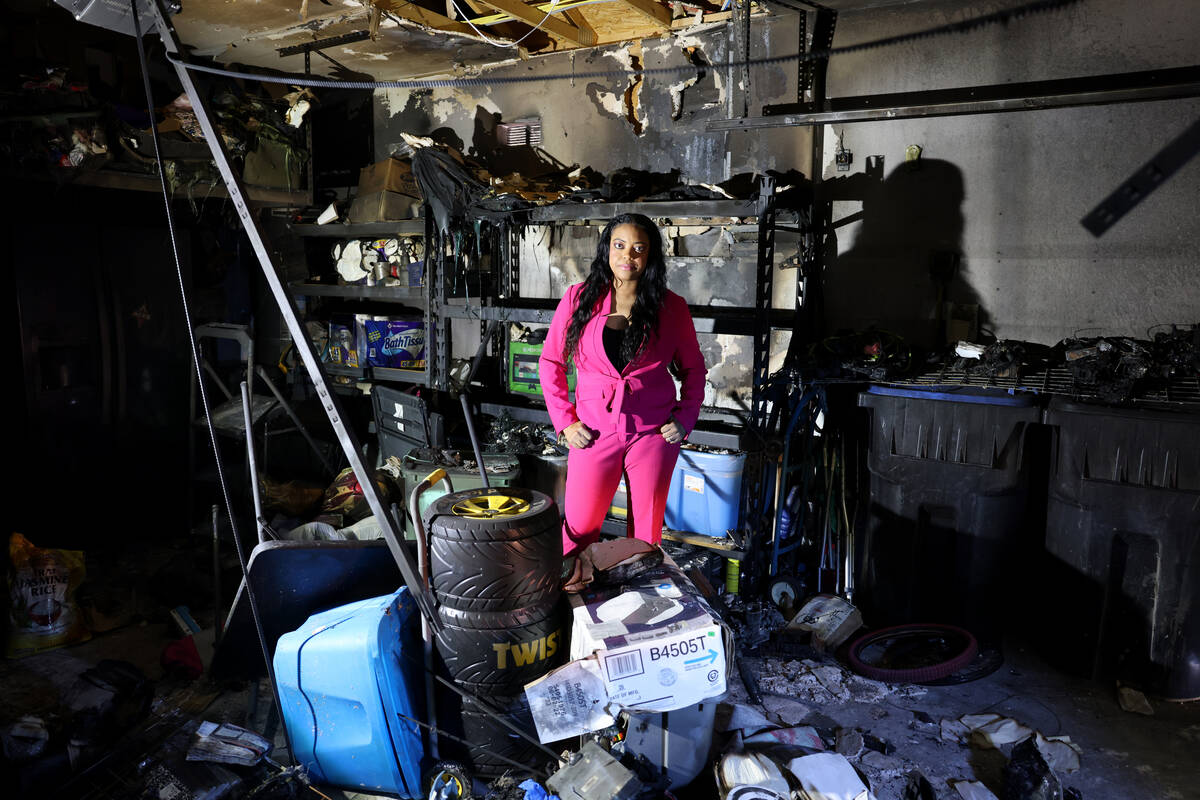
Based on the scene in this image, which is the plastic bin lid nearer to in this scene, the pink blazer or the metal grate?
the pink blazer

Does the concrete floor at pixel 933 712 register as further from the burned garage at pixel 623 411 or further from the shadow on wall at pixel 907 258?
the shadow on wall at pixel 907 258

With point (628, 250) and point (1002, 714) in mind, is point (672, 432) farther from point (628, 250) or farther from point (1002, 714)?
point (1002, 714)

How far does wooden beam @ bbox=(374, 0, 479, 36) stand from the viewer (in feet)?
14.9

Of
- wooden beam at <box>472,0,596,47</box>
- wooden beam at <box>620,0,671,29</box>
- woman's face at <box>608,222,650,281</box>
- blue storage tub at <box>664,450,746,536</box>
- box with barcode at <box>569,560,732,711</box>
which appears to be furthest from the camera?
wooden beam at <box>620,0,671,29</box>

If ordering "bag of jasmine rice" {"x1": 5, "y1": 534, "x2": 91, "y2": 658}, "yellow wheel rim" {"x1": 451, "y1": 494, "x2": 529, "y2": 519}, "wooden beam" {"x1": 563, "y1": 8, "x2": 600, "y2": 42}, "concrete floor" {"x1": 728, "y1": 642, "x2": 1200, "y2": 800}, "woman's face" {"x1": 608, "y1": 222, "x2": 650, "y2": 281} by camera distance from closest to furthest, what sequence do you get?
"yellow wheel rim" {"x1": 451, "y1": 494, "x2": 529, "y2": 519}
"concrete floor" {"x1": 728, "y1": 642, "x2": 1200, "y2": 800}
"woman's face" {"x1": 608, "y1": 222, "x2": 650, "y2": 281}
"bag of jasmine rice" {"x1": 5, "y1": 534, "x2": 91, "y2": 658}
"wooden beam" {"x1": 563, "y1": 8, "x2": 600, "y2": 42}

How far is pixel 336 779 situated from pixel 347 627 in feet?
1.97

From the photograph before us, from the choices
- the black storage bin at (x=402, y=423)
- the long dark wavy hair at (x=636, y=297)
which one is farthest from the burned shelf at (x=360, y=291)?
the long dark wavy hair at (x=636, y=297)

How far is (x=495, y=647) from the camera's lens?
2.53m

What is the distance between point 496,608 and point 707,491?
2.00 m

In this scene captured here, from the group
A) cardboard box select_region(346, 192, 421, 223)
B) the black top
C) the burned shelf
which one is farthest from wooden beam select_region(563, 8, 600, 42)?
the black top

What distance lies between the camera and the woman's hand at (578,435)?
337 centimetres

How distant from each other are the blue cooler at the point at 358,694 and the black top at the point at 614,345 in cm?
136

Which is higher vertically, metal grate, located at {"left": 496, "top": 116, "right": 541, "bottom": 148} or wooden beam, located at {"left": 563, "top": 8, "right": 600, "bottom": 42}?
wooden beam, located at {"left": 563, "top": 8, "right": 600, "bottom": 42}

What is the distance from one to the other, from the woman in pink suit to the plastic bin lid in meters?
1.24
